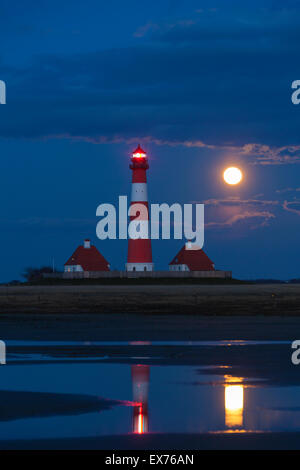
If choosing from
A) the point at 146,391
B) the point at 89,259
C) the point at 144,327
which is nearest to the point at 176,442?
the point at 146,391

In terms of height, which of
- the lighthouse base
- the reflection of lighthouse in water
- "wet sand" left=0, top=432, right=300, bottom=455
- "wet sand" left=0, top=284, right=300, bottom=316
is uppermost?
the lighthouse base

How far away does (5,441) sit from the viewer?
1124 cm

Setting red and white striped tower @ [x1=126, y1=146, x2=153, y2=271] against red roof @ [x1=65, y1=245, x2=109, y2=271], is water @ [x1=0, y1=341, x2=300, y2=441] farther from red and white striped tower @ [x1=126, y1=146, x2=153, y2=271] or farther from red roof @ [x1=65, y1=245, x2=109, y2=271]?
red roof @ [x1=65, y1=245, x2=109, y2=271]

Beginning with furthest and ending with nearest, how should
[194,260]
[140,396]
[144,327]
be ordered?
[194,260], [144,327], [140,396]

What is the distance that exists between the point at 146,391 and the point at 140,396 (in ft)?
1.85

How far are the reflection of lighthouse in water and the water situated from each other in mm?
15

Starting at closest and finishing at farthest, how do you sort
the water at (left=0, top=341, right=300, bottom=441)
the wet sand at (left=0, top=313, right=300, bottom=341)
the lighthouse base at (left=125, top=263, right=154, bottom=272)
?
the water at (left=0, top=341, right=300, bottom=441)
the wet sand at (left=0, top=313, right=300, bottom=341)
the lighthouse base at (left=125, top=263, right=154, bottom=272)

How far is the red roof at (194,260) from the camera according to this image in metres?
93.4

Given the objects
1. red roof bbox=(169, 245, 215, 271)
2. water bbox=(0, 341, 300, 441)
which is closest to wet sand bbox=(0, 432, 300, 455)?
water bbox=(0, 341, 300, 441)

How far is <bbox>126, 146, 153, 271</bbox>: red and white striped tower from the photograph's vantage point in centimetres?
8025

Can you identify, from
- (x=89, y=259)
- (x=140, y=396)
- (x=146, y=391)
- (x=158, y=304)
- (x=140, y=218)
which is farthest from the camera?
(x=89, y=259)

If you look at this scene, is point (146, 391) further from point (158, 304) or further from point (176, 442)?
point (158, 304)

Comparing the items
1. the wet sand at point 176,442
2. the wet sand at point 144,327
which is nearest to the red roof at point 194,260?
the wet sand at point 144,327

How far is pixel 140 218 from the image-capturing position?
266ft
